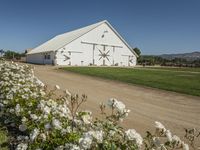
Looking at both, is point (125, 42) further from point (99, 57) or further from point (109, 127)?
point (109, 127)

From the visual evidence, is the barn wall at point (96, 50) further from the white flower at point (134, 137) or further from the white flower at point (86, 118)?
the white flower at point (134, 137)

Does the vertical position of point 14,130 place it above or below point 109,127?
below

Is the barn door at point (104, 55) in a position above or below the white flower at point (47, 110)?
above

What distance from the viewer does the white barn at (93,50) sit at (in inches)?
1817

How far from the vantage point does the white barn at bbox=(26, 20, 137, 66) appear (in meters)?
46.2

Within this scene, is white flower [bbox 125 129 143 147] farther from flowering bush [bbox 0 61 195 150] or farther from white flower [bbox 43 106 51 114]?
white flower [bbox 43 106 51 114]

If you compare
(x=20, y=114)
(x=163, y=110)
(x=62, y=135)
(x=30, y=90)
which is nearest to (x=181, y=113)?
(x=163, y=110)

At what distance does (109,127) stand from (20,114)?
2500mm

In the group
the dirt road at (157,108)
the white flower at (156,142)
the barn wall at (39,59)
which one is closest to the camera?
the white flower at (156,142)

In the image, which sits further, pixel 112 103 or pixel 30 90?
pixel 30 90

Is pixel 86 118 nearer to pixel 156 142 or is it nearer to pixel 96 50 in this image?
pixel 156 142

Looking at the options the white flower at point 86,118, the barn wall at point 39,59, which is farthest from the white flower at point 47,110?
the barn wall at point 39,59

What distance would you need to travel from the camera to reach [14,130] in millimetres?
6871

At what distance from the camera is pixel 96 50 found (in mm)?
49344
